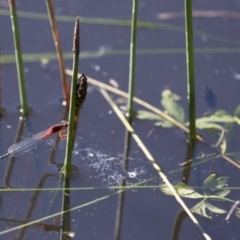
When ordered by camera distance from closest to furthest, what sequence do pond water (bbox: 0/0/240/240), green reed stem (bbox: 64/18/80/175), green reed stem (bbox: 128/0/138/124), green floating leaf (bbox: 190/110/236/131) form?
1. green reed stem (bbox: 64/18/80/175)
2. pond water (bbox: 0/0/240/240)
3. green reed stem (bbox: 128/0/138/124)
4. green floating leaf (bbox: 190/110/236/131)

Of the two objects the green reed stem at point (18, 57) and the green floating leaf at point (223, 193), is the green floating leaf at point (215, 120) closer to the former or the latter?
the green floating leaf at point (223, 193)

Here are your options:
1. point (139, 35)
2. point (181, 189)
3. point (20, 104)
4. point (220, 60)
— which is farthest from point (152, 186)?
point (139, 35)

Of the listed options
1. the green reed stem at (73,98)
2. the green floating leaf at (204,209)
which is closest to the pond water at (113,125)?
the green floating leaf at (204,209)

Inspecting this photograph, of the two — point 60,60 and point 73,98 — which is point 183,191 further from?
point 60,60

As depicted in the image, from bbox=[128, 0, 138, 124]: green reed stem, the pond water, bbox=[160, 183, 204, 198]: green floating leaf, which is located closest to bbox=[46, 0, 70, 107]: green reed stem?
the pond water

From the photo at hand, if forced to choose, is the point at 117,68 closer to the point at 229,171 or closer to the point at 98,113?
the point at 98,113

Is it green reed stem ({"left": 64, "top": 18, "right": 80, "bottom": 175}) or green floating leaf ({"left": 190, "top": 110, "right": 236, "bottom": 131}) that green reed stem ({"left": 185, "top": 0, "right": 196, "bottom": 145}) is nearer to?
green floating leaf ({"left": 190, "top": 110, "right": 236, "bottom": 131})
